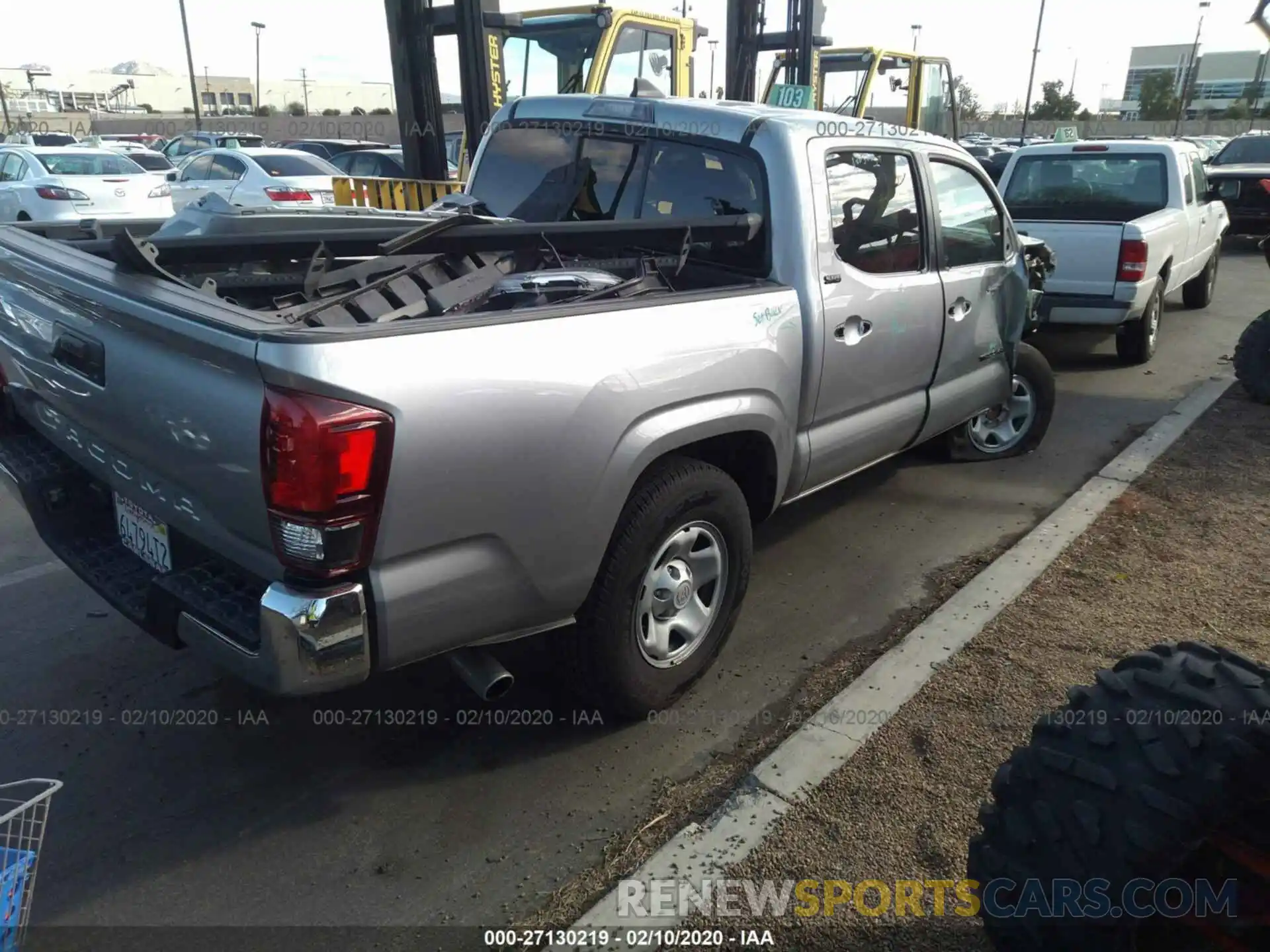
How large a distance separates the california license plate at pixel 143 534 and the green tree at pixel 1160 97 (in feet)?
229

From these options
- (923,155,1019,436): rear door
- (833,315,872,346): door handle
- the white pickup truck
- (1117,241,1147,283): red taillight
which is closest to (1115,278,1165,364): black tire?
the white pickup truck

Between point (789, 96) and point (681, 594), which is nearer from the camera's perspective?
point (681, 594)

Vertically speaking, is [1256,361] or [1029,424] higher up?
[1256,361]

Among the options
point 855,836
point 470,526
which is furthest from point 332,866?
point 855,836

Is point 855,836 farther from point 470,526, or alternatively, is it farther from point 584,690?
point 470,526

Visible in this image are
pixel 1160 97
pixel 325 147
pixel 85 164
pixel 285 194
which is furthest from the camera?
pixel 1160 97

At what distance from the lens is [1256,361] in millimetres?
6945

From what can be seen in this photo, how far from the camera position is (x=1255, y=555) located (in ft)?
14.7

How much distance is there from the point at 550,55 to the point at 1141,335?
19.5 feet

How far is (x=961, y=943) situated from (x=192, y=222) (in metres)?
3.66

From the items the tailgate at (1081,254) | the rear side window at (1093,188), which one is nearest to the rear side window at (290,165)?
the rear side window at (1093,188)

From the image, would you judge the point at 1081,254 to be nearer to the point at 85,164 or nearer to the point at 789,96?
the point at 789,96

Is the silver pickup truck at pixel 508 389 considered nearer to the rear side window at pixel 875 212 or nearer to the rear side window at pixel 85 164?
the rear side window at pixel 875 212

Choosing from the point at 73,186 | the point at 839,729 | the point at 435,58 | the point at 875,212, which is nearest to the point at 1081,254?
the point at 875,212
